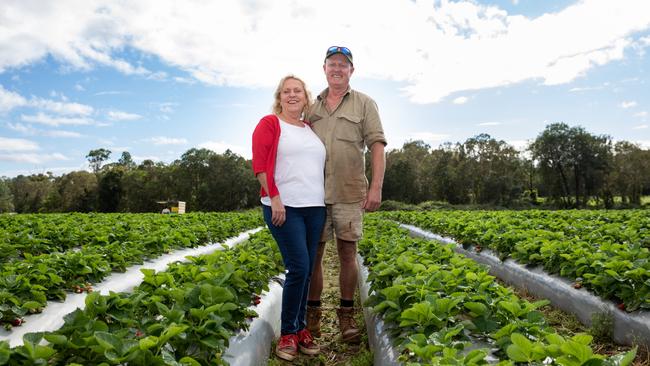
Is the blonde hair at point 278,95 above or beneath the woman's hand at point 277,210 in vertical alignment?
above

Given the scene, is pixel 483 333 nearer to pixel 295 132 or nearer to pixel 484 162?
pixel 295 132

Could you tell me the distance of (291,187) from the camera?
134 inches

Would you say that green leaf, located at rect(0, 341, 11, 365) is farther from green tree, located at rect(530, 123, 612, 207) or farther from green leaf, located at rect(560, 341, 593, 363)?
green tree, located at rect(530, 123, 612, 207)

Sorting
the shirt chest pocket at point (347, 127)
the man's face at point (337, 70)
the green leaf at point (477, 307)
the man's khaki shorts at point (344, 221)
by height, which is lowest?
the green leaf at point (477, 307)

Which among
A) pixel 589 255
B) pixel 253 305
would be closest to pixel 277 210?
pixel 253 305

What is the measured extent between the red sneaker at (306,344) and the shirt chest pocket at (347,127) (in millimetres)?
1594

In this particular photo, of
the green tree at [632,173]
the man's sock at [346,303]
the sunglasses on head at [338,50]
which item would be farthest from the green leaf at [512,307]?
the green tree at [632,173]

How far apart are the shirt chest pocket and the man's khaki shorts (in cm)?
53

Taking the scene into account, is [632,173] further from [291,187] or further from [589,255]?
[291,187]

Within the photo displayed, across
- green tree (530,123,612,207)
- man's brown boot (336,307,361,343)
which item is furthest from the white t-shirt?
green tree (530,123,612,207)

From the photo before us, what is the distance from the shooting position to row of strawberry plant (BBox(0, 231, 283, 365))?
6.95 ft

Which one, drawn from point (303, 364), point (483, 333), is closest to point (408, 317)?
point (483, 333)

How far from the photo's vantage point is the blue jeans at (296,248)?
338cm

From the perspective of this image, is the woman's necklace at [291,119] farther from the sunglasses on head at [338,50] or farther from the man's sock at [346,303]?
the man's sock at [346,303]
